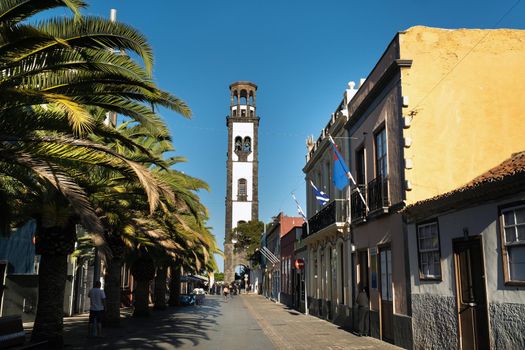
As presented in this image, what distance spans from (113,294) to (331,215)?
9.27 meters

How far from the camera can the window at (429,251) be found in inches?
473

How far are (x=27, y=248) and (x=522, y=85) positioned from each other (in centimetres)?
1904

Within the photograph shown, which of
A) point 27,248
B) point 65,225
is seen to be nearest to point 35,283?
point 27,248

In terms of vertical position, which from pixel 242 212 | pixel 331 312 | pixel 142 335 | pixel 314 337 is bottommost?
pixel 314 337

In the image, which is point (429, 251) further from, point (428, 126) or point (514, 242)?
point (428, 126)

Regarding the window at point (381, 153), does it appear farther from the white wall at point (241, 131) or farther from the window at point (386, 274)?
the white wall at point (241, 131)

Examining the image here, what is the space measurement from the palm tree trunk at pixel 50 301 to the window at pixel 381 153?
9.33 meters

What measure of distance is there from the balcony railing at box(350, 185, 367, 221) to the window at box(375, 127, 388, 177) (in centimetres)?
124

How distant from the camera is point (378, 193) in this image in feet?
52.9

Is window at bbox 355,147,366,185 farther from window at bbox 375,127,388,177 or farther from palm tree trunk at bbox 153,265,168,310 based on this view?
palm tree trunk at bbox 153,265,168,310

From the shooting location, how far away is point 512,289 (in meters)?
9.03

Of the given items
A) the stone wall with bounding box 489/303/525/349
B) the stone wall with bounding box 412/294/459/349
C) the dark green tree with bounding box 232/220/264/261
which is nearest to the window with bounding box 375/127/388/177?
→ the stone wall with bounding box 412/294/459/349

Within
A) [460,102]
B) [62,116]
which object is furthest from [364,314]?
[62,116]

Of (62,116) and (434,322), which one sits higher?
(62,116)
